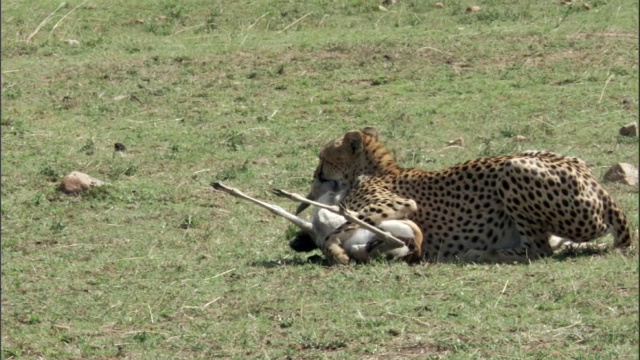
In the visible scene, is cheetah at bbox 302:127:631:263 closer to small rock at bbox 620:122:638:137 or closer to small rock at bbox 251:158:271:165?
small rock at bbox 251:158:271:165

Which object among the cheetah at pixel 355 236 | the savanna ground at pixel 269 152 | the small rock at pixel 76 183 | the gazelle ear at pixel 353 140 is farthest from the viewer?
the small rock at pixel 76 183

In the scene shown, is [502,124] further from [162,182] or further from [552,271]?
[552,271]

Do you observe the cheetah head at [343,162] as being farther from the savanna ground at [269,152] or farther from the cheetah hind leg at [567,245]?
the cheetah hind leg at [567,245]

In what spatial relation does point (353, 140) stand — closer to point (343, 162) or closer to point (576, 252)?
point (343, 162)

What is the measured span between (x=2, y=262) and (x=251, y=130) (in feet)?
11.1

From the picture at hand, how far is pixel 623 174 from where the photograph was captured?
381 inches

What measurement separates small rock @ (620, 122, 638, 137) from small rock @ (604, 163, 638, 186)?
1150 millimetres

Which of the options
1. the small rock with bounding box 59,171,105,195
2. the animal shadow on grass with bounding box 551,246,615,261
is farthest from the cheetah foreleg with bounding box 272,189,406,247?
the small rock with bounding box 59,171,105,195

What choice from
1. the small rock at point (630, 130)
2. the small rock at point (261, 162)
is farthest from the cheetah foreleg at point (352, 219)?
the small rock at point (630, 130)

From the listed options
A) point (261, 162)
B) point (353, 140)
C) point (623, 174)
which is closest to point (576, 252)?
point (353, 140)

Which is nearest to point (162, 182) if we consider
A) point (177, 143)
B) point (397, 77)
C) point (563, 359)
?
point (177, 143)

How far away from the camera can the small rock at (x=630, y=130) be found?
35.9 feet

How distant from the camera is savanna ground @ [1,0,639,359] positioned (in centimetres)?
677

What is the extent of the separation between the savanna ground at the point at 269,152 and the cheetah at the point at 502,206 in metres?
0.19
